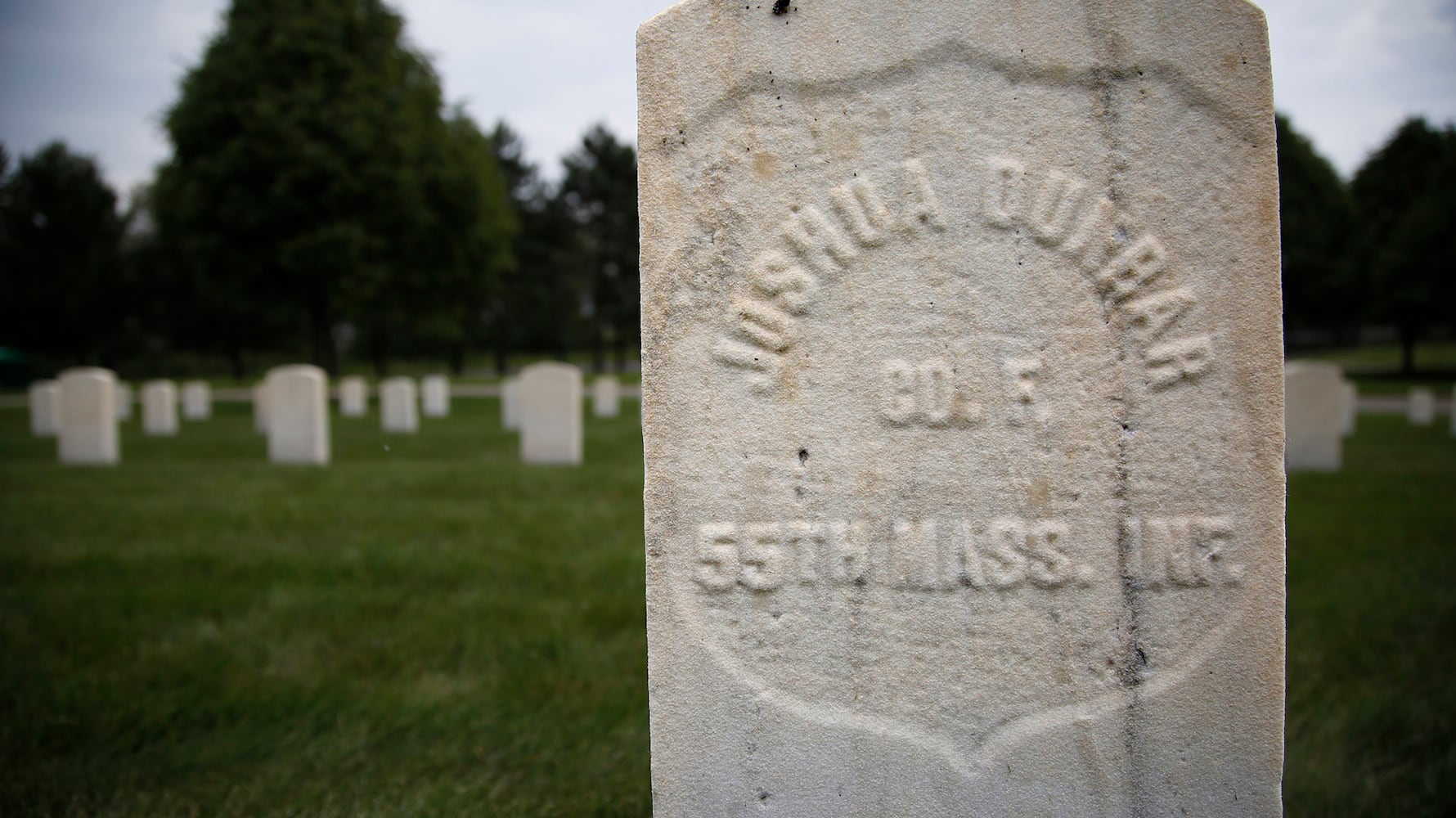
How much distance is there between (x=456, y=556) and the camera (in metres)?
4.77

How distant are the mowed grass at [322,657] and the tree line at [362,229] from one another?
14.7m

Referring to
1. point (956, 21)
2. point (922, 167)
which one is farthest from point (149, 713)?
point (956, 21)

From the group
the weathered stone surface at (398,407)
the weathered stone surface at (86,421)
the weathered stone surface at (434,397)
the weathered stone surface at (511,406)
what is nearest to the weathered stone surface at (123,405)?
the weathered stone surface at (434,397)

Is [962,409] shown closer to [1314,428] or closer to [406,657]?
[406,657]

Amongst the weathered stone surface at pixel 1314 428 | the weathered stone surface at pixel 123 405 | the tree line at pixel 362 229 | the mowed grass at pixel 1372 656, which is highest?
the tree line at pixel 362 229

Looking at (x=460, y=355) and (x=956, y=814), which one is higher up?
(x=460, y=355)

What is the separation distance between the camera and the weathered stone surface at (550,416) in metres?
9.37

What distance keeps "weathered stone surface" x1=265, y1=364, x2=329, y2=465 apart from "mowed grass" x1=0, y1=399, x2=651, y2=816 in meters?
2.73

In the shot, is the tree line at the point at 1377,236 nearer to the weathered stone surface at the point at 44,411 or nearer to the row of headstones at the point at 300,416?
the row of headstones at the point at 300,416

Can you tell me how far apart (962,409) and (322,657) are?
2.88 m

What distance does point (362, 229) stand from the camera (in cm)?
1958

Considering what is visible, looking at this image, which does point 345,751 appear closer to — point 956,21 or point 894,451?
point 894,451

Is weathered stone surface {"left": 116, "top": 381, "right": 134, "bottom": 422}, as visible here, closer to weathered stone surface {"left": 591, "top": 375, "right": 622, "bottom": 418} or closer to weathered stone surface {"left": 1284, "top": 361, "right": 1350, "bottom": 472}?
weathered stone surface {"left": 591, "top": 375, "right": 622, "bottom": 418}

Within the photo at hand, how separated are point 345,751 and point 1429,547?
5.99 m
